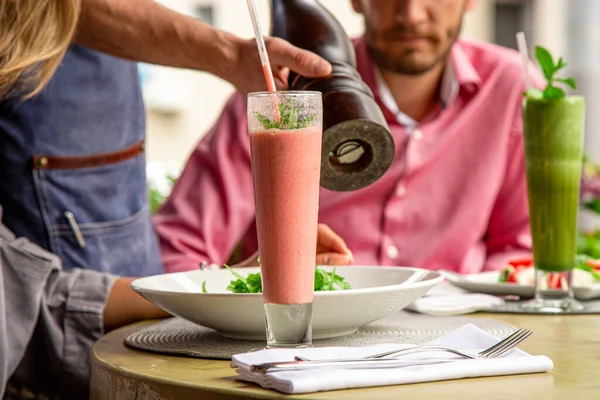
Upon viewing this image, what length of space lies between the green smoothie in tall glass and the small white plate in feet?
0.20

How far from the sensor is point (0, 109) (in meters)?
1.92

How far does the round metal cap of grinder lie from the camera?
1303mm

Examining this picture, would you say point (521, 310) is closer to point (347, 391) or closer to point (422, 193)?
point (347, 391)

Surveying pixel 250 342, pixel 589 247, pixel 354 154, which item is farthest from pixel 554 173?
pixel 589 247

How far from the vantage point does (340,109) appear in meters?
1.30

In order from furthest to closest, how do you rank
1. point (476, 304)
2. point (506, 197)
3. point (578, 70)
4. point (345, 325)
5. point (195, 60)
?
point (578, 70), point (506, 197), point (195, 60), point (476, 304), point (345, 325)

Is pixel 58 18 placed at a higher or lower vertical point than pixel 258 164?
higher

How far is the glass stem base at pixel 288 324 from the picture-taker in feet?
3.46

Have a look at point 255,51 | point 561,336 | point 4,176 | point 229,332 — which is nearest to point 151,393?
point 229,332

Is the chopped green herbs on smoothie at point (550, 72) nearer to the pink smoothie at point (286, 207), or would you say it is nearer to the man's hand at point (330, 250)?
the man's hand at point (330, 250)

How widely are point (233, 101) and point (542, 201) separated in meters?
1.25

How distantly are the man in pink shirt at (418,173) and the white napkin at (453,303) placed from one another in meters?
0.88

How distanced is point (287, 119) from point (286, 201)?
0.09 m

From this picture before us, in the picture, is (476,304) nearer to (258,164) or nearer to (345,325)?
(345,325)
